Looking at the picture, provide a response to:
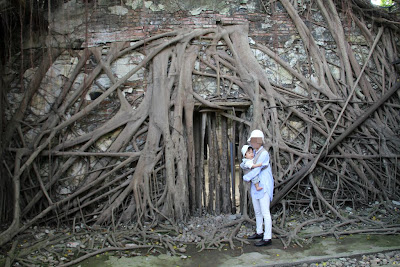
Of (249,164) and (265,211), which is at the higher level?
(249,164)

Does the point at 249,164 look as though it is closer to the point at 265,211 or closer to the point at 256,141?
the point at 256,141

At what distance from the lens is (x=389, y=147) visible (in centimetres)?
565

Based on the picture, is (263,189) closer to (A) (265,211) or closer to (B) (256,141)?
(A) (265,211)

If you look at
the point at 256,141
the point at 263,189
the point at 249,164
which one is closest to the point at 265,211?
the point at 263,189

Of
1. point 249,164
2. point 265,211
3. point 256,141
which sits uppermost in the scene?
point 256,141

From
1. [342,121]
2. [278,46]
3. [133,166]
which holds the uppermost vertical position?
[278,46]

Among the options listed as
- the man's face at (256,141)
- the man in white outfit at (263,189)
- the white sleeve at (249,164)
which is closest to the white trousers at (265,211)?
the man in white outfit at (263,189)

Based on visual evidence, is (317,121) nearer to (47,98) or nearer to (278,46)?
(278,46)

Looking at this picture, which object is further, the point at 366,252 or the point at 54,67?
the point at 54,67

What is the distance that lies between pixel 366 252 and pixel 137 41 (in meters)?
4.30

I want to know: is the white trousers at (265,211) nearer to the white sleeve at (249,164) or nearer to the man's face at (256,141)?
the white sleeve at (249,164)

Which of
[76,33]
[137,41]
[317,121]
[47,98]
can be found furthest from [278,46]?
[47,98]

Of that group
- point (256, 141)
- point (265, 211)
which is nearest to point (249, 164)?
point (256, 141)

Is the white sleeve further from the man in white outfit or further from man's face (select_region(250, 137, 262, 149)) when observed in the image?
man's face (select_region(250, 137, 262, 149))
